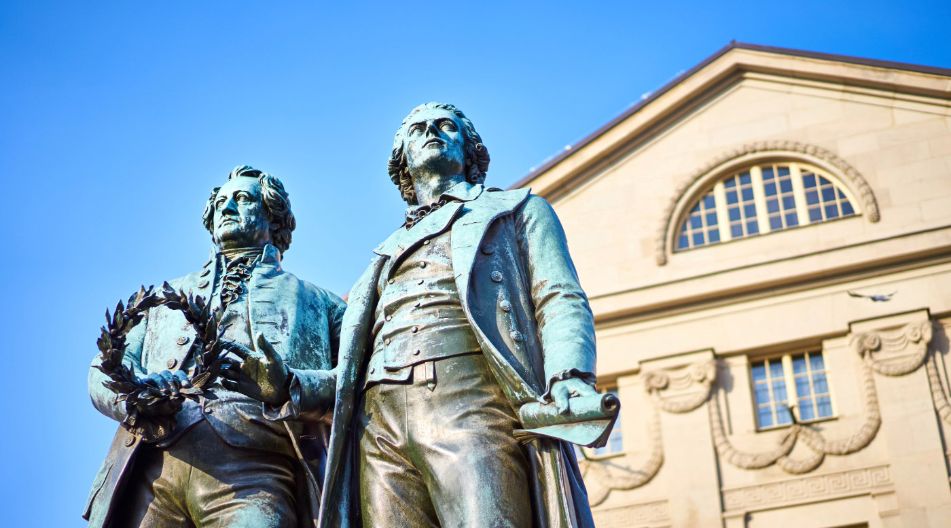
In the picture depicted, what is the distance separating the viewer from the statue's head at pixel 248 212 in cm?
730

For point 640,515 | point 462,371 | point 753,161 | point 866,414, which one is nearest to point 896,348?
point 866,414

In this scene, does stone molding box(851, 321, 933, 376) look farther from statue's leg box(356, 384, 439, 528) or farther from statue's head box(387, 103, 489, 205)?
statue's leg box(356, 384, 439, 528)

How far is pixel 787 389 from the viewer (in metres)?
31.1

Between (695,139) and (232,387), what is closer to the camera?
(232,387)

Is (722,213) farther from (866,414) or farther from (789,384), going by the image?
(866,414)

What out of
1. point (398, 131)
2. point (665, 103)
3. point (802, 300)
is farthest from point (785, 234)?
point (398, 131)

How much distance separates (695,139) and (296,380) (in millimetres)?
28878

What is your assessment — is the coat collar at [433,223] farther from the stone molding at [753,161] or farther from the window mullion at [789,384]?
the stone molding at [753,161]

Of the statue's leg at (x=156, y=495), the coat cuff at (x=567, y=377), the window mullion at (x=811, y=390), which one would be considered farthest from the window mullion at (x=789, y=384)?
the coat cuff at (x=567, y=377)

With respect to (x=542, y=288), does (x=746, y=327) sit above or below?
above

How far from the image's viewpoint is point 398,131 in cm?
700

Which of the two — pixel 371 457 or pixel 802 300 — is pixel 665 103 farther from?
pixel 371 457

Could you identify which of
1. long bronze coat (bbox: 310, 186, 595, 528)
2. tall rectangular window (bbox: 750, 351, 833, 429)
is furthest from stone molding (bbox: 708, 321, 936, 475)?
long bronze coat (bbox: 310, 186, 595, 528)

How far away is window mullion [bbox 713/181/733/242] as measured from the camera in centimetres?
3316
